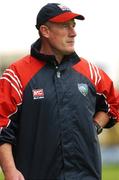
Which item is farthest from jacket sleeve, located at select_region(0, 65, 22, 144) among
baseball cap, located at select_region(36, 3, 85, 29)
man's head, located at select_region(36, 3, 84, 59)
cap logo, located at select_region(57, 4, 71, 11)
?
cap logo, located at select_region(57, 4, 71, 11)

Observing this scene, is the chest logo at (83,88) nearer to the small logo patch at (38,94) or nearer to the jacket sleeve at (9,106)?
the small logo patch at (38,94)

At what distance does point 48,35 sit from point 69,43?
20 cm

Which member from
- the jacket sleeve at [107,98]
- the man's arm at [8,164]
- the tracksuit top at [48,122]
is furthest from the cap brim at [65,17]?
the man's arm at [8,164]

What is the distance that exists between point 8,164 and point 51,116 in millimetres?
506

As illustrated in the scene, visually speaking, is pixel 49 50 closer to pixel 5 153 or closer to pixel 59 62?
pixel 59 62

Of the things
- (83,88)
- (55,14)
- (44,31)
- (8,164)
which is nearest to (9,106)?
(8,164)

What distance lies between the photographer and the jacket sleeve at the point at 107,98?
335 inches

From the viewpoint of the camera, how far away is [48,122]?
8.08 meters


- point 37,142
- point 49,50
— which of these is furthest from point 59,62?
point 37,142

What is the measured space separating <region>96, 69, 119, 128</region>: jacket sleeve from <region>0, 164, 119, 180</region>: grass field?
8990mm

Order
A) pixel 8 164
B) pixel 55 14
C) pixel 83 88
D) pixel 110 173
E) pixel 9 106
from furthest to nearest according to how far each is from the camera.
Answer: pixel 110 173
pixel 55 14
pixel 83 88
pixel 9 106
pixel 8 164

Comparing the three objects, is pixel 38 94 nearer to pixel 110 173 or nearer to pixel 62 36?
pixel 62 36

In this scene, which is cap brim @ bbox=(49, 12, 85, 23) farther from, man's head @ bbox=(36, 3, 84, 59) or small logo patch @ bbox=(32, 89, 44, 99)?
small logo patch @ bbox=(32, 89, 44, 99)

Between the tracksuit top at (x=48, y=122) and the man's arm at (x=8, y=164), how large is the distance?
6 cm
